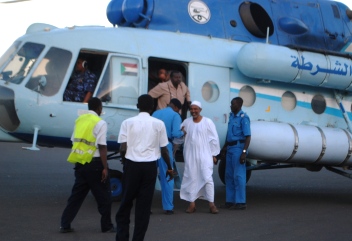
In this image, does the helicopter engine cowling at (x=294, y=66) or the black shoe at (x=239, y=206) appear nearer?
the black shoe at (x=239, y=206)

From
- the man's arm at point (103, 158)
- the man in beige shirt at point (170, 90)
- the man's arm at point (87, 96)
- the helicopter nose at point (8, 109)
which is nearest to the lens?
the man's arm at point (103, 158)

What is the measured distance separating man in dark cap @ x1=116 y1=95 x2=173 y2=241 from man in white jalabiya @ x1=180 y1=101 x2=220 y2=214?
3290 millimetres

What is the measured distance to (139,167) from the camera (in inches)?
311

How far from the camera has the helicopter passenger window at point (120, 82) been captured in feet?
Answer: 37.8

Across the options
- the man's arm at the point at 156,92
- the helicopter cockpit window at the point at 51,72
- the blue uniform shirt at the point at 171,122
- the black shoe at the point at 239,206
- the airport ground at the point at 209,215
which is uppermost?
the helicopter cockpit window at the point at 51,72

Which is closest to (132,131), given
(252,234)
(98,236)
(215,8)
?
(98,236)

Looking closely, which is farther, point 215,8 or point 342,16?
point 342,16

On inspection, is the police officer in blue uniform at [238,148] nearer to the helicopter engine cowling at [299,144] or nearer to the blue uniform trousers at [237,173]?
the blue uniform trousers at [237,173]

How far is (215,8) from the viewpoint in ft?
42.2

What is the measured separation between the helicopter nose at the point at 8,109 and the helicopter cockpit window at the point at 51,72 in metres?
0.32

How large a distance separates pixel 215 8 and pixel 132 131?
213 inches

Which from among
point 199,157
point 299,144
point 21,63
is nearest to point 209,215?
point 199,157

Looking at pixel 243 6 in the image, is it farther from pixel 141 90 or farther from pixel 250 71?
pixel 141 90

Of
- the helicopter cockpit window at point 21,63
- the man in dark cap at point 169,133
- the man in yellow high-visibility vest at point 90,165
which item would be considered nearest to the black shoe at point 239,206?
the man in dark cap at point 169,133
